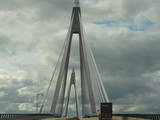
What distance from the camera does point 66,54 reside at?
58.4 meters

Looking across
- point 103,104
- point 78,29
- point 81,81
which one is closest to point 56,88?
point 81,81

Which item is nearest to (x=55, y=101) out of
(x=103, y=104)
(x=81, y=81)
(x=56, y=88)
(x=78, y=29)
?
(x=56, y=88)

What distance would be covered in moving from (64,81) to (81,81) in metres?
3.05

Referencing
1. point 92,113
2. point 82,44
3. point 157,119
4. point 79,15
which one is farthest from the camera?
point 79,15

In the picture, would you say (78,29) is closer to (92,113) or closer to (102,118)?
(92,113)

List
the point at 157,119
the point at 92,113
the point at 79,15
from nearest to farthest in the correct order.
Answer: the point at 157,119 → the point at 92,113 → the point at 79,15

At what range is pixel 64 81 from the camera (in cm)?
5978

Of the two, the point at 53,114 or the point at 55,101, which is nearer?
the point at 55,101

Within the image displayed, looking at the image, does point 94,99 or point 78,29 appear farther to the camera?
point 78,29

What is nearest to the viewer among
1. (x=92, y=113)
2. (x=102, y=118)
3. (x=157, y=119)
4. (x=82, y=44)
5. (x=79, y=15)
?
(x=102, y=118)

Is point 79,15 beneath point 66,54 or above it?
above

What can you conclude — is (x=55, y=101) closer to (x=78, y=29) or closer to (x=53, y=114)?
(x=53, y=114)

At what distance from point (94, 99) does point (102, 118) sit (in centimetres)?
1323

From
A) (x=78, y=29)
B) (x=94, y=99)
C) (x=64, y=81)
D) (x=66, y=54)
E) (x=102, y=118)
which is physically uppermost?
(x=78, y=29)
